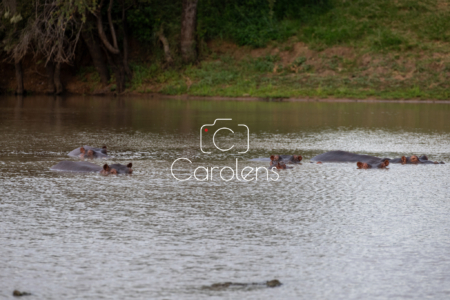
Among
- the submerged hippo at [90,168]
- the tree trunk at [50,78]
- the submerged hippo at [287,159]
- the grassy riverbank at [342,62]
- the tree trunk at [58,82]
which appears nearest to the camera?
the submerged hippo at [90,168]

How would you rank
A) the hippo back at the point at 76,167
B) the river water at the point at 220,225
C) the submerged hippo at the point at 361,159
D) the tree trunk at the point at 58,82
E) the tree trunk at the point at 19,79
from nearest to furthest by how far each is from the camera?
the river water at the point at 220,225 < the hippo back at the point at 76,167 < the submerged hippo at the point at 361,159 < the tree trunk at the point at 19,79 < the tree trunk at the point at 58,82

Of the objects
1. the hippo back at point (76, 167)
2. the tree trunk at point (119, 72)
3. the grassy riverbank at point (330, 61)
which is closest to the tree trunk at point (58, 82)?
the grassy riverbank at point (330, 61)

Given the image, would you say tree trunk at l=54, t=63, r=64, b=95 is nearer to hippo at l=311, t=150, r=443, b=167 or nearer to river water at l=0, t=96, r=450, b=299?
river water at l=0, t=96, r=450, b=299

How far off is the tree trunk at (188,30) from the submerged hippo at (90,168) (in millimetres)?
22671

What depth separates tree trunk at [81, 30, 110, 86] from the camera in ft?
102

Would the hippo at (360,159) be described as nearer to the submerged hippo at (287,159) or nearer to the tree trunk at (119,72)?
the submerged hippo at (287,159)

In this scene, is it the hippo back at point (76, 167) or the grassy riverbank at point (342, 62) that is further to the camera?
the grassy riverbank at point (342, 62)

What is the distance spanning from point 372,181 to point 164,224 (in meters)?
3.62

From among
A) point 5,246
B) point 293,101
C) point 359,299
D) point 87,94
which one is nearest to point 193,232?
point 5,246

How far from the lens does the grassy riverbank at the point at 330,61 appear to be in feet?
89.4

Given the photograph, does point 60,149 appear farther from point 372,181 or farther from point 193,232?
point 193,232

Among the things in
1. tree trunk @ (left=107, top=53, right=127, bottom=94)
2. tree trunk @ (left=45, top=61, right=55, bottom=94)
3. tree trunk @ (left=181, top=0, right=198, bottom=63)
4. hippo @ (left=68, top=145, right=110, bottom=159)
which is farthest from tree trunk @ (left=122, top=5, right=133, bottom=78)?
hippo @ (left=68, top=145, right=110, bottom=159)

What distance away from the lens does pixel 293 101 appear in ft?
86.2

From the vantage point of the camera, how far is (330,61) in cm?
2969
